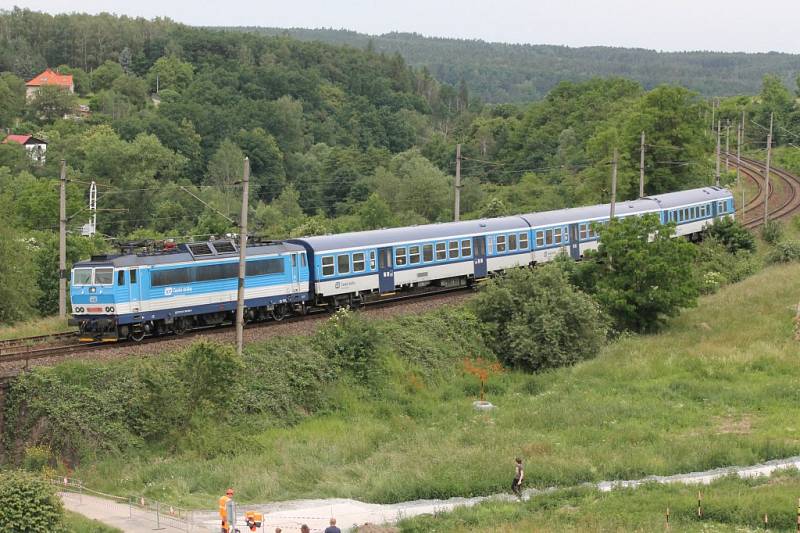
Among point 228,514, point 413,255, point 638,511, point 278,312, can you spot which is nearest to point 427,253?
point 413,255

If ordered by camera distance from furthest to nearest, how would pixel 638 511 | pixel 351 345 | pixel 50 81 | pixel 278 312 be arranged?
pixel 50 81 → pixel 278 312 → pixel 351 345 → pixel 638 511

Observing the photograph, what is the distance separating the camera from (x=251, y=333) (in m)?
39.1

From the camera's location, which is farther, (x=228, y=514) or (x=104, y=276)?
(x=104, y=276)

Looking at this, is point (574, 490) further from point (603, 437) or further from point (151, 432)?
point (151, 432)

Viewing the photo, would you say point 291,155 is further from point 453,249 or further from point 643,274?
point 643,274

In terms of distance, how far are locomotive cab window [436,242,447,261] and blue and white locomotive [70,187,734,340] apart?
23 mm

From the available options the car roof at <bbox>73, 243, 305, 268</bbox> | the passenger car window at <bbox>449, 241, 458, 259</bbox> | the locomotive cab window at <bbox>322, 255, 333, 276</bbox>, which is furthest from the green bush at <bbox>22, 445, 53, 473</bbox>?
the passenger car window at <bbox>449, 241, 458, 259</bbox>

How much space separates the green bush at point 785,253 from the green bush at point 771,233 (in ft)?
17.4

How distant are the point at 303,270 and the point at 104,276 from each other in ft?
29.0

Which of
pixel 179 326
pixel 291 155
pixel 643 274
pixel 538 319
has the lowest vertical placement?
pixel 538 319


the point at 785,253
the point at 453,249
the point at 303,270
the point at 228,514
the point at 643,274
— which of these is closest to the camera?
the point at 228,514

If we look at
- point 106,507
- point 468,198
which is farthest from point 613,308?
point 468,198

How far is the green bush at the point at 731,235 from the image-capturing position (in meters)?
65.5

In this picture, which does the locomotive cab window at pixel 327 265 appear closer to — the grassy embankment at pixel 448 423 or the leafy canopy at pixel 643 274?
the grassy embankment at pixel 448 423
